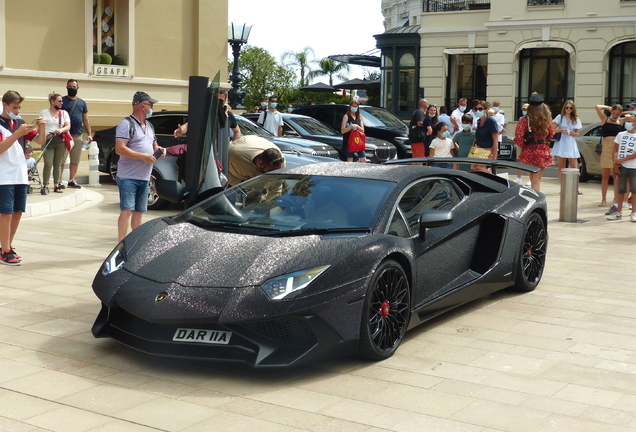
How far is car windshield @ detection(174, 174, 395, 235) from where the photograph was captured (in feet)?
18.8

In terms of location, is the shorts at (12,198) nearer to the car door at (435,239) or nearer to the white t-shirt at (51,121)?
the car door at (435,239)

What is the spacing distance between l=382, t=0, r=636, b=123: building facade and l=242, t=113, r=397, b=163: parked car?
16056 mm

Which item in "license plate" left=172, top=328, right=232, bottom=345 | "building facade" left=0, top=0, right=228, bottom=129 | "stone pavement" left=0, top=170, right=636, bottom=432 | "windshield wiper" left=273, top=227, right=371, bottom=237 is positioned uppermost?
"building facade" left=0, top=0, right=228, bottom=129

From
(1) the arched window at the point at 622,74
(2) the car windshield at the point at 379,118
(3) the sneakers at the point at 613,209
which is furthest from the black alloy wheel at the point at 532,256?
(1) the arched window at the point at 622,74

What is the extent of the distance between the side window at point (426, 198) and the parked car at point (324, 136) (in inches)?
443

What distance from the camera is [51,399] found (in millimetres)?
4695

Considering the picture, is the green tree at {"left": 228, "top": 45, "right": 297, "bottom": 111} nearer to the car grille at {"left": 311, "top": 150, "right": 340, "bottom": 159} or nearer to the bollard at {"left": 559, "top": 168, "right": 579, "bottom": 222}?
the car grille at {"left": 311, "top": 150, "right": 340, "bottom": 159}

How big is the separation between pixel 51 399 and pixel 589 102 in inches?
1215

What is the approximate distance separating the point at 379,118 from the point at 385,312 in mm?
16242

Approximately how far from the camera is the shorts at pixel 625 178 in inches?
494

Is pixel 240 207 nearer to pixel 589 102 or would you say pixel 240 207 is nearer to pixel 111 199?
pixel 111 199

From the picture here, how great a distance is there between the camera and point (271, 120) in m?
18.2

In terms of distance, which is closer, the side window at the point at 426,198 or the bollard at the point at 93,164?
the side window at the point at 426,198

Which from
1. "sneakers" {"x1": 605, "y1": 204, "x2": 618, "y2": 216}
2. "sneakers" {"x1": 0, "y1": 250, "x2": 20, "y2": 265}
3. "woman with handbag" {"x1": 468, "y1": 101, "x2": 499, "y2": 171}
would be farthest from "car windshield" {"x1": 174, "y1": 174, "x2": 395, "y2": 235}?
"woman with handbag" {"x1": 468, "y1": 101, "x2": 499, "y2": 171}
